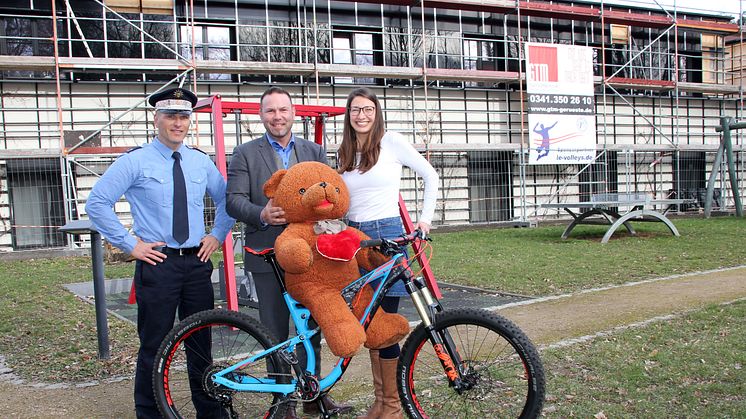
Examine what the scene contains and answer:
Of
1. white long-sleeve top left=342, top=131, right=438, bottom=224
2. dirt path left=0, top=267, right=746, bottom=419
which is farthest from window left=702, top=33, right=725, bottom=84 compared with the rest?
white long-sleeve top left=342, top=131, right=438, bottom=224

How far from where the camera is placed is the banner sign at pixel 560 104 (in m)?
19.3

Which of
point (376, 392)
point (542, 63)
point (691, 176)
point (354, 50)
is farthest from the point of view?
point (691, 176)

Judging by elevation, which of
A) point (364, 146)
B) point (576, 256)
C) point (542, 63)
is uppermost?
point (542, 63)

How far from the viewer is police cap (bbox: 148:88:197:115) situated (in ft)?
12.1

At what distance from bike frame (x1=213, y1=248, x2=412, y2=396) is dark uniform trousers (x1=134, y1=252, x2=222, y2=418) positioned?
18cm

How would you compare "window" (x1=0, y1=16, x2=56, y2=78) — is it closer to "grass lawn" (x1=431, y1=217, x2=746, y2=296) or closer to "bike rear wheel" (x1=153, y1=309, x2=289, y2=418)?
"grass lawn" (x1=431, y1=217, x2=746, y2=296)

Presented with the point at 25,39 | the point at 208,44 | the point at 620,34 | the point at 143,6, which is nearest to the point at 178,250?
the point at 208,44

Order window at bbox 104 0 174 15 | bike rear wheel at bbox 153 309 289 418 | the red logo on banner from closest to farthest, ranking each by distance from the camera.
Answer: bike rear wheel at bbox 153 309 289 418 → window at bbox 104 0 174 15 → the red logo on banner

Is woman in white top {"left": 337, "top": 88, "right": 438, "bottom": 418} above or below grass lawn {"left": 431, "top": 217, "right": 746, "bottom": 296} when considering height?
above

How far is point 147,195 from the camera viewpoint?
3.69 m

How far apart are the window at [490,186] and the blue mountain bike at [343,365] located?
54.9 feet

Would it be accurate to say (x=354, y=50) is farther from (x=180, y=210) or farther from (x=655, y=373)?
(x=180, y=210)

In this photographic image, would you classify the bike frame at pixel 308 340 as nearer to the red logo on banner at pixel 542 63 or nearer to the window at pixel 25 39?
the window at pixel 25 39

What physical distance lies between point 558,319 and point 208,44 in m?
12.8
